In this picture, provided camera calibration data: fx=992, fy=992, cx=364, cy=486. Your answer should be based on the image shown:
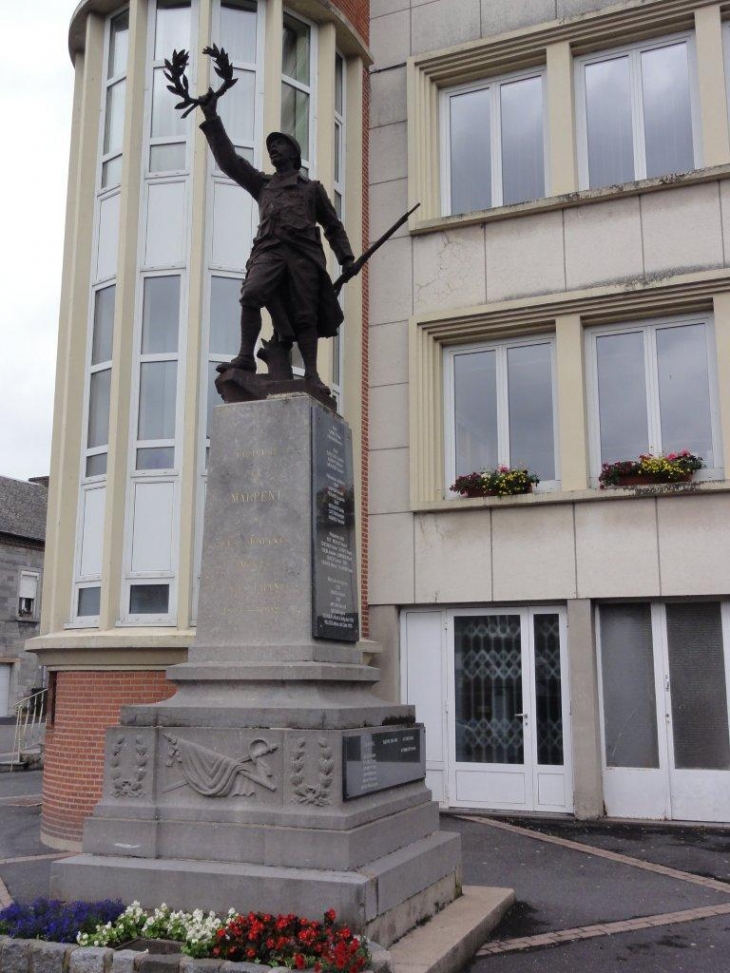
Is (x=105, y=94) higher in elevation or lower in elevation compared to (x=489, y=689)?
higher

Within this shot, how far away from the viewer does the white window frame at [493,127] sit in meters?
13.5

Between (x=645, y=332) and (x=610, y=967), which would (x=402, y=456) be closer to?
(x=645, y=332)

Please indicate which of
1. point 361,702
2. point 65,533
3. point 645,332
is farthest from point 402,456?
point 361,702

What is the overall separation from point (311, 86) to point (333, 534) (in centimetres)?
827

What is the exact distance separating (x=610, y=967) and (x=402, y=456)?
26.8 feet

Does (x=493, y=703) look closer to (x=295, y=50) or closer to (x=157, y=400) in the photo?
(x=157, y=400)

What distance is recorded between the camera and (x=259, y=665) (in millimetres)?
6145

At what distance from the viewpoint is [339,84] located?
45.1ft

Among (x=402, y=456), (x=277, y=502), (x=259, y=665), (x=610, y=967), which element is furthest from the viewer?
(x=402, y=456)

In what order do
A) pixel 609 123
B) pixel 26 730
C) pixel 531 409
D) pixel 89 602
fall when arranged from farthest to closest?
pixel 26 730 < pixel 609 123 < pixel 531 409 < pixel 89 602

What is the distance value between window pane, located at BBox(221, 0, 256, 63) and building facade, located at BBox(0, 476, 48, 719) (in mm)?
27175

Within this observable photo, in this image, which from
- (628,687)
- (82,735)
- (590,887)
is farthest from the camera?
(628,687)

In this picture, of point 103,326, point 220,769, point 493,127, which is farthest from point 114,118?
point 220,769

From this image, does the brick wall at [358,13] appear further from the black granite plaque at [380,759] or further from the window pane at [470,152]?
the black granite plaque at [380,759]
